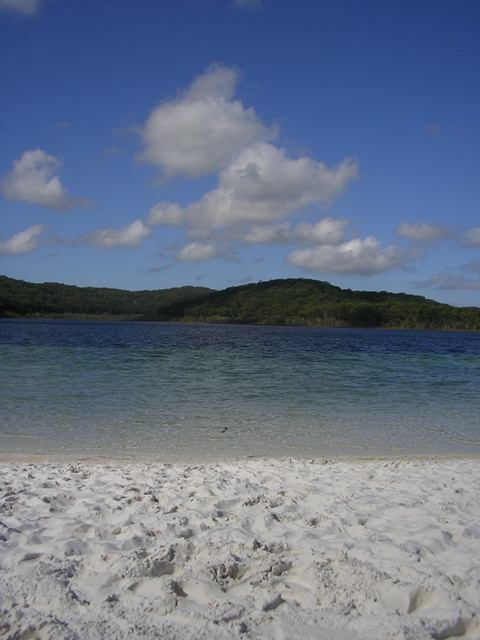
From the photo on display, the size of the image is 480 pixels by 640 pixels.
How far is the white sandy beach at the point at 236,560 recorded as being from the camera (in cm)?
368

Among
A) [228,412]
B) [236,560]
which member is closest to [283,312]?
[228,412]

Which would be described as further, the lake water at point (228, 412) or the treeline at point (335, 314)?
the treeline at point (335, 314)

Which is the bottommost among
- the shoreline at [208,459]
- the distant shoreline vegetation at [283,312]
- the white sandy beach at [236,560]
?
the shoreline at [208,459]

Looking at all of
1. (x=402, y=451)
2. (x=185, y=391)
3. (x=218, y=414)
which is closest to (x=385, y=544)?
(x=402, y=451)

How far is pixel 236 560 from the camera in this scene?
15.0ft

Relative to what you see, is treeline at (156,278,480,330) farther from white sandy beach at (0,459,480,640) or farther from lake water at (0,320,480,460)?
white sandy beach at (0,459,480,640)

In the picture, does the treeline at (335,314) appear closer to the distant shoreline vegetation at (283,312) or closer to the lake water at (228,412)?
the distant shoreline vegetation at (283,312)

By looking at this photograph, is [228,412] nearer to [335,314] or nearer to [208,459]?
[208,459]

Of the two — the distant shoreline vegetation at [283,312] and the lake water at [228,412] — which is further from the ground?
the distant shoreline vegetation at [283,312]

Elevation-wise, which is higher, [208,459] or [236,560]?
[236,560]

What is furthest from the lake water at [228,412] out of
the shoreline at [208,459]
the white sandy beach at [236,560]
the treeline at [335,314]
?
the treeline at [335,314]

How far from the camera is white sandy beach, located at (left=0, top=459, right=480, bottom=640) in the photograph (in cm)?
368

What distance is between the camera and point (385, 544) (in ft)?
16.3

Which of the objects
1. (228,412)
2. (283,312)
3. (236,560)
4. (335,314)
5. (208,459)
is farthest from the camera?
(283,312)
